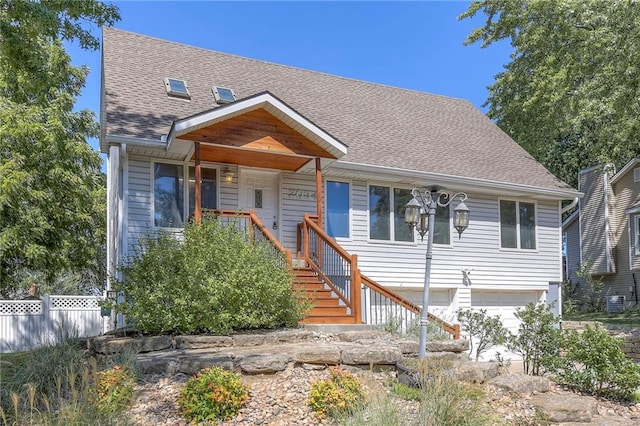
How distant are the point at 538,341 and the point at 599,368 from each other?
0.91 meters

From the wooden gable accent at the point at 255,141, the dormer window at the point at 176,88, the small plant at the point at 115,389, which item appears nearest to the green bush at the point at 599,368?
the small plant at the point at 115,389

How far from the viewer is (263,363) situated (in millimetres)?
5621

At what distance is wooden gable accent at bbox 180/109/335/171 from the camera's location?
31.3ft

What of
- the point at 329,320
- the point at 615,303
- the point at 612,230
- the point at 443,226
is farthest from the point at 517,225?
the point at 612,230

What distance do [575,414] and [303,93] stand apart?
34.6 ft

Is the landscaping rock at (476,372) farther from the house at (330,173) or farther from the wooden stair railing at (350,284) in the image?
the house at (330,173)

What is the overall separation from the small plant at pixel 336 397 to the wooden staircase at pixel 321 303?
345 centimetres

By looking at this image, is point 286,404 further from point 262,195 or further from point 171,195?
point 262,195

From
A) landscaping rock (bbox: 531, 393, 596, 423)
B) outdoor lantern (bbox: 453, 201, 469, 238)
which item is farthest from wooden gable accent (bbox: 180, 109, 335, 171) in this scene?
landscaping rock (bbox: 531, 393, 596, 423)

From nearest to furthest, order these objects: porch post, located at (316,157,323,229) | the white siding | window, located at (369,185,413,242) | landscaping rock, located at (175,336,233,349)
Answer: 1. landscaping rock, located at (175,336,233,349)
2. porch post, located at (316,157,323,229)
3. the white siding
4. window, located at (369,185,413,242)

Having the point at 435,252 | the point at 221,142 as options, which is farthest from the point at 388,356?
the point at 435,252

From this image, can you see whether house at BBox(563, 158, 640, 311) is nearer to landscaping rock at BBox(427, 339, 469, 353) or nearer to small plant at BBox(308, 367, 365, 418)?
landscaping rock at BBox(427, 339, 469, 353)

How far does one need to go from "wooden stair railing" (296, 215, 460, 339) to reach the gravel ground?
258 centimetres

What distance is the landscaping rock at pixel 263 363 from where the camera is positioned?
5.57 metres
